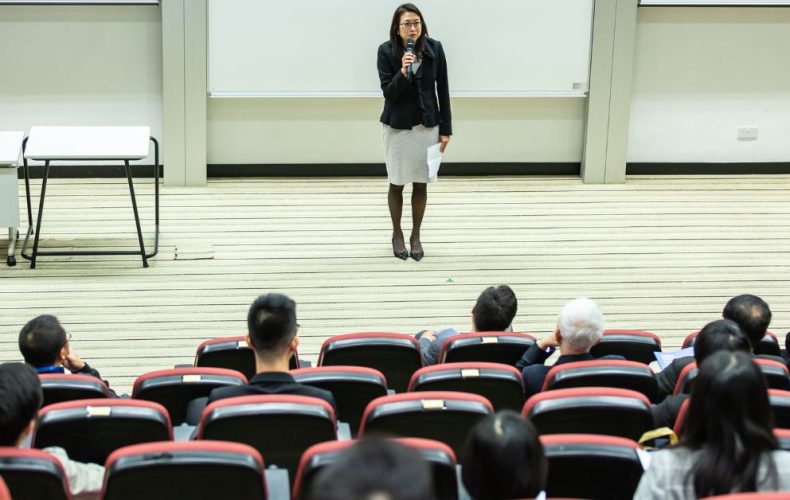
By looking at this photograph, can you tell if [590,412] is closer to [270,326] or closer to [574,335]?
[574,335]

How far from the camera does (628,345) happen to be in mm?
3885

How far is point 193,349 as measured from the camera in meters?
4.95

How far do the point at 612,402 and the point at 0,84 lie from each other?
238 inches

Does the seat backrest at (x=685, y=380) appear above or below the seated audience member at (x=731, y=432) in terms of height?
below

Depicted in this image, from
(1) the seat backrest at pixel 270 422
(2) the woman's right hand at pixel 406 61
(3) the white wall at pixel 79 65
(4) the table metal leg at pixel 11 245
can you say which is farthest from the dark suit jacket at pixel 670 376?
(3) the white wall at pixel 79 65

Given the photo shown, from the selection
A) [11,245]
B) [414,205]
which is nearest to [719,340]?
[414,205]

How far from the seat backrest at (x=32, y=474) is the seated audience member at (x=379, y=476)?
1.26 m

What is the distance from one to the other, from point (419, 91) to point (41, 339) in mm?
3021

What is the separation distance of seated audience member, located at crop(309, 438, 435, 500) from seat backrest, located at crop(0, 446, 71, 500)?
1261 millimetres

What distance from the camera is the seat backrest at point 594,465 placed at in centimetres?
244

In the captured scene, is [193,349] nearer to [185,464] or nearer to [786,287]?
[185,464]

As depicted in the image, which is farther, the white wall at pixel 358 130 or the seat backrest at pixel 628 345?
the white wall at pixel 358 130

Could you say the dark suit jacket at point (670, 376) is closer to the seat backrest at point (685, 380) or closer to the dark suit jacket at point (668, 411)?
the seat backrest at point (685, 380)

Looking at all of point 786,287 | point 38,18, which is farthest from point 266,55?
point 786,287
